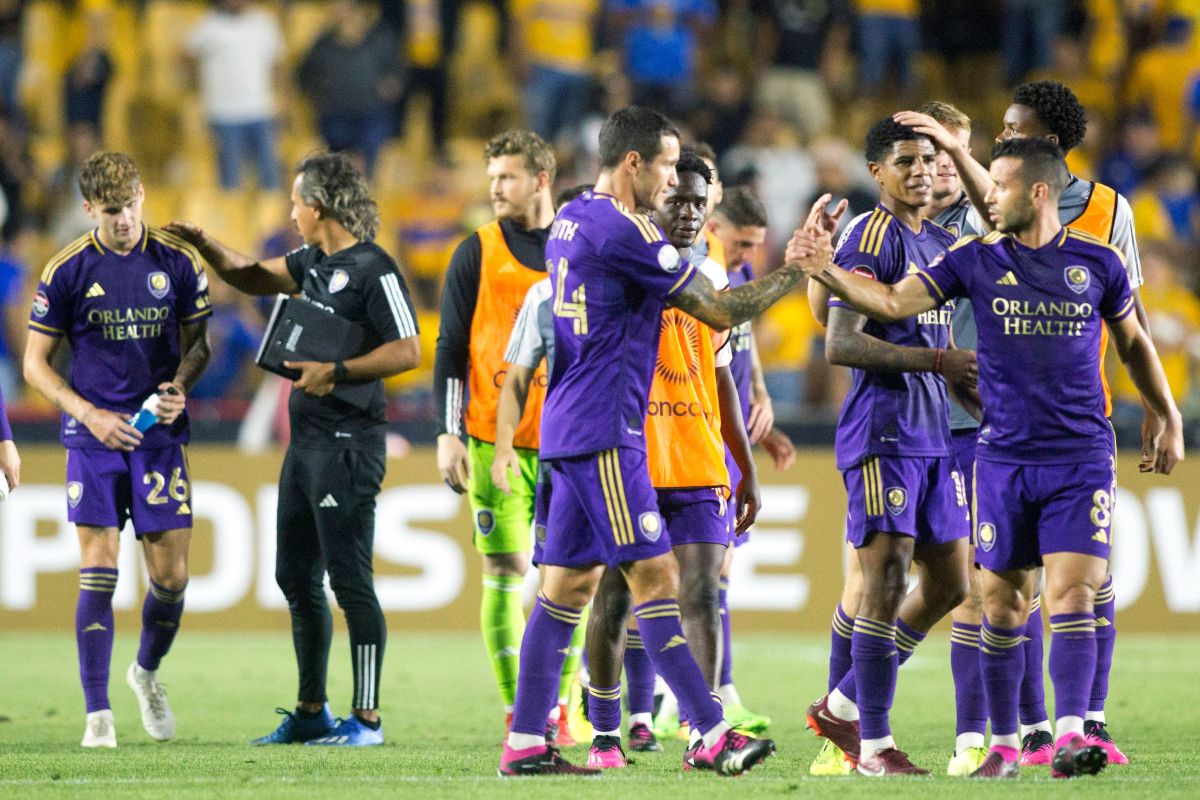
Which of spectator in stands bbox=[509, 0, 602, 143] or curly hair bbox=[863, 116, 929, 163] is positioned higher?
spectator in stands bbox=[509, 0, 602, 143]

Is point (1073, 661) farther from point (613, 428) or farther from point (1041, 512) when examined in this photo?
point (613, 428)

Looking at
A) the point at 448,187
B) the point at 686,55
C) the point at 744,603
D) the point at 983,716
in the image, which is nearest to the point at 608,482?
the point at 983,716

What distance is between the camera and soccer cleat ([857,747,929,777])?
631 centimetres

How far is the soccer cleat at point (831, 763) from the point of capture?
6609mm

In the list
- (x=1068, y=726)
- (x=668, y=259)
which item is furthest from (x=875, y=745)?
(x=668, y=259)

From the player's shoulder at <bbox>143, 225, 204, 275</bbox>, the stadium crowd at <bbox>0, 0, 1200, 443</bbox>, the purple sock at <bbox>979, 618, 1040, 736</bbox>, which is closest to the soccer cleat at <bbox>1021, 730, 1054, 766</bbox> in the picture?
the purple sock at <bbox>979, 618, 1040, 736</bbox>

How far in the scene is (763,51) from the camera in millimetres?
19266

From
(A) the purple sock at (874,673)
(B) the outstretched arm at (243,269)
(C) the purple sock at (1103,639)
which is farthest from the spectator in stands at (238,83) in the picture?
(A) the purple sock at (874,673)

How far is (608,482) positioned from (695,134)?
11658mm

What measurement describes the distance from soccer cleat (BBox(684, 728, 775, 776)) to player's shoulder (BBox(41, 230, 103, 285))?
3884 mm

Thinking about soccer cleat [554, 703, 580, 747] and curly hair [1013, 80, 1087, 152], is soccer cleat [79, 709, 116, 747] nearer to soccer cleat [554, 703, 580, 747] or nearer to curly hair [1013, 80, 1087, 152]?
soccer cleat [554, 703, 580, 747]

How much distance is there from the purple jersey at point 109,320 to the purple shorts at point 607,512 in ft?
9.11

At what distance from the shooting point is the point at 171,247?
8.20 metres

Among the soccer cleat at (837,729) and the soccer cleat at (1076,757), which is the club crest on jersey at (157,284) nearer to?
the soccer cleat at (837,729)
